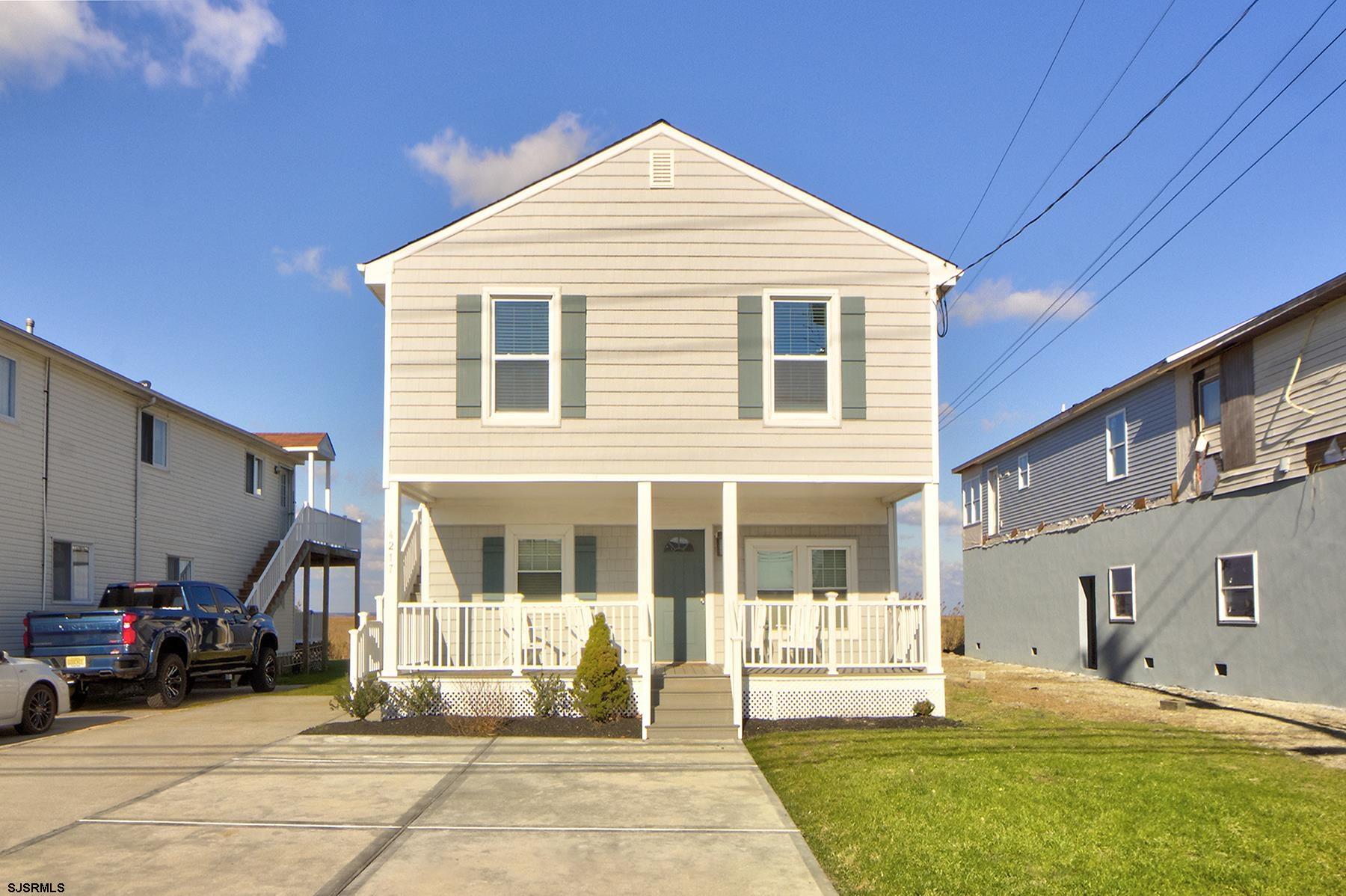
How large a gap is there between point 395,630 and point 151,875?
7.19 meters

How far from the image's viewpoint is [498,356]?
14.6 meters

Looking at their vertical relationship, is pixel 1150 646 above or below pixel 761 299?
below

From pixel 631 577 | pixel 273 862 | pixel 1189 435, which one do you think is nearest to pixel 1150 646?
pixel 1189 435

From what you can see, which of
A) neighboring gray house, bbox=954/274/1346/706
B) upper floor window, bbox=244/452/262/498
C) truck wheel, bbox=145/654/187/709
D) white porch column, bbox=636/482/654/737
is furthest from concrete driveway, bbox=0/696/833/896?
upper floor window, bbox=244/452/262/498

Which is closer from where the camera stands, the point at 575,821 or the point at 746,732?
the point at 575,821

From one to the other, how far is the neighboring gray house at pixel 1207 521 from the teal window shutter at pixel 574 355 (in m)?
10.1

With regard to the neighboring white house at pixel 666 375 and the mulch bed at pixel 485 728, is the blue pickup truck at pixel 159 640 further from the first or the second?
the mulch bed at pixel 485 728

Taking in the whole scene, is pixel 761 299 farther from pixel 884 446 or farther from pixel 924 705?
pixel 924 705

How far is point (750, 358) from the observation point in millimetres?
14586

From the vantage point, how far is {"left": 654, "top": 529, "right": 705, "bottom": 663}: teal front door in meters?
16.6

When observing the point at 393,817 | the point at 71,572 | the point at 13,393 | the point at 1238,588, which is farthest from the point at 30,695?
the point at 1238,588

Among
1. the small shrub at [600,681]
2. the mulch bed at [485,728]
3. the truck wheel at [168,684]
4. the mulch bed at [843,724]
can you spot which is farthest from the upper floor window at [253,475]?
the mulch bed at [843,724]

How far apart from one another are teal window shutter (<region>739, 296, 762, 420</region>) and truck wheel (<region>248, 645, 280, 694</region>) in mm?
11070

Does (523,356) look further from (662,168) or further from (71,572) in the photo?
(71,572)
